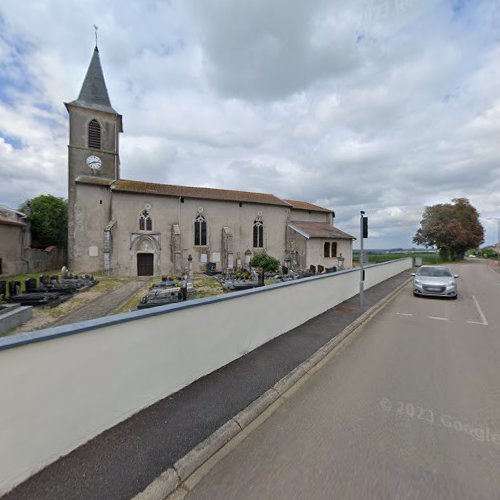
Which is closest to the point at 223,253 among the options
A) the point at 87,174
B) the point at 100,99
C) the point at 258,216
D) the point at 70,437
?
the point at 258,216

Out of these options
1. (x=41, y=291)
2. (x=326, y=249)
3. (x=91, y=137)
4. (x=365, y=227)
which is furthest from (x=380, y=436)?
(x=91, y=137)

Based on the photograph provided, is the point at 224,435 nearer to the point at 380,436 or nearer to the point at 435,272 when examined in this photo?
the point at 380,436

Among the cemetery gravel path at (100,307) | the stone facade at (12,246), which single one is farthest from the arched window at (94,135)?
the cemetery gravel path at (100,307)

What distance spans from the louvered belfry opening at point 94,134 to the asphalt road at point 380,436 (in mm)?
26508

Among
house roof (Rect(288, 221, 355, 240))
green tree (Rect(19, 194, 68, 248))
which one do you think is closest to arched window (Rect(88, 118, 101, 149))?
green tree (Rect(19, 194, 68, 248))

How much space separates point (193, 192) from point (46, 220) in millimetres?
16126

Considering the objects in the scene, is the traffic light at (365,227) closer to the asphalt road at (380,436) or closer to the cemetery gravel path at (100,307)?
the asphalt road at (380,436)

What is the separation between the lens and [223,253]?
2431 centimetres

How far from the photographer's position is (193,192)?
80.8 ft

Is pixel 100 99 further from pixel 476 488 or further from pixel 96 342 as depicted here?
pixel 476 488

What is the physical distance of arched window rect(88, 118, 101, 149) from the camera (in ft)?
73.7

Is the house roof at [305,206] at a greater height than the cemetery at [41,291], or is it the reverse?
the house roof at [305,206]

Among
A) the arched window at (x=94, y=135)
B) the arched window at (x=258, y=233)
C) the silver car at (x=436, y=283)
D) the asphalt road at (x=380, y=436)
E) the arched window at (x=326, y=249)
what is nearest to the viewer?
the asphalt road at (x=380, y=436)

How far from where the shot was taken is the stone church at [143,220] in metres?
21.2
